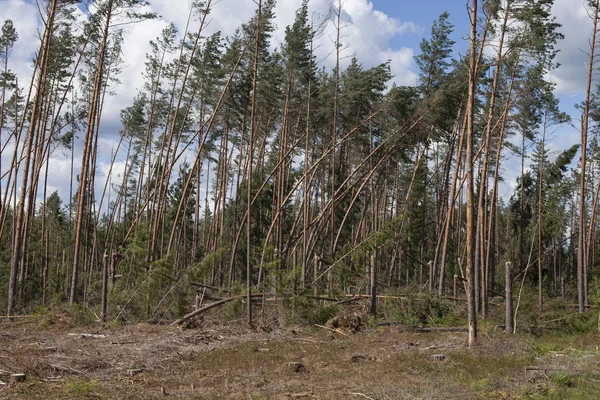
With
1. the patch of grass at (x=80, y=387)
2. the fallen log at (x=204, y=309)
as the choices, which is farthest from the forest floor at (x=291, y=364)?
the fallen log at (x=204, y=309)

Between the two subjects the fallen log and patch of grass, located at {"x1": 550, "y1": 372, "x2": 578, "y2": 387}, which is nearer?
patch of grass, located at {"x1": 550, "y1": 372, "x2": 578, "y2": 387}

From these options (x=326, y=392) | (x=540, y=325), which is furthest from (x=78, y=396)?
(x=540, y=325)

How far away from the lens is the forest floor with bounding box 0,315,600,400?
8.44 m

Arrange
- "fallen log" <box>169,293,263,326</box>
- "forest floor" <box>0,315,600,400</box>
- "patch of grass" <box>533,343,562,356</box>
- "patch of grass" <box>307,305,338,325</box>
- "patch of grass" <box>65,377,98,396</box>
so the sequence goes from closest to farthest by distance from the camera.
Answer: "patch of grass" <box>65,377,98,396</box> → "forest floor" <box>0,315,600,400</box> → "patch of grass" <box>533,343,562,356</box> → "fallen log" <box>169,293,263,326</box> → "patch of grass" <box>307,305,338,325</box>

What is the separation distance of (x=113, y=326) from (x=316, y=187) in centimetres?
1966

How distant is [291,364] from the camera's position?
34.5 feet

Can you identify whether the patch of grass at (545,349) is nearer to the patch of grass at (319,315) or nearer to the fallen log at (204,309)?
the patch of grass at (319,315)

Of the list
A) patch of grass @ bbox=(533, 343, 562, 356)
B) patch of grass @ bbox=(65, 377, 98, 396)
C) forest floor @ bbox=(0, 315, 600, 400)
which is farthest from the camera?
patch of grass @ bbox=(533, 343, 562, 356)

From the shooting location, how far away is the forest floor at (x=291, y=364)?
8438 millimetres

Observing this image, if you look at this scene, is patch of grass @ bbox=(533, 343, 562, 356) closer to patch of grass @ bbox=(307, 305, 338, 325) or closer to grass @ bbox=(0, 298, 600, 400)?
grass @ bbox=(0, 298, 600, 400)

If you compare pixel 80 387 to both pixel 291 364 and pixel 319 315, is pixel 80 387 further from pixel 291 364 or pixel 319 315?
pixel 319 315

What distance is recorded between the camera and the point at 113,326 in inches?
622

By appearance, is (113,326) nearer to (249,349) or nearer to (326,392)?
(249,349)

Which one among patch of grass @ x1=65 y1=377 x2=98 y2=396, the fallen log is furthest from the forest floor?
the fallen log
